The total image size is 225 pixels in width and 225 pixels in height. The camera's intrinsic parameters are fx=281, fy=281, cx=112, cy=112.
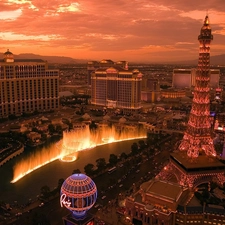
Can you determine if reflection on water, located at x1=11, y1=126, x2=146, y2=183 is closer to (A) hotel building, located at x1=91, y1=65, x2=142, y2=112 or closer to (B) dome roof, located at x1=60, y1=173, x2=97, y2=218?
(A) hotel building, located at x1=91, y1=65, x2=142, y2=112

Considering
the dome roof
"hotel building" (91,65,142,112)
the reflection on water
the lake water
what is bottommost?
the lake water

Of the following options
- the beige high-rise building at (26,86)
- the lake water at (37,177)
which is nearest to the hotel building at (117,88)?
the beige high-rise building at (26,86)

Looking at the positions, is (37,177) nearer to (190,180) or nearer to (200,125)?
(190,180)

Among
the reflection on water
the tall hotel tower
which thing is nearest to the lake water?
the reflection on water

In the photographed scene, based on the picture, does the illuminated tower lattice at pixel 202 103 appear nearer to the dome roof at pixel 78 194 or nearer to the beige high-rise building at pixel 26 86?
the dome roof at pixel 78 194

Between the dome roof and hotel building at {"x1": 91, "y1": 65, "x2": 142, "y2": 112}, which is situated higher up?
hotel building at {"x1": 91, "y1": 65, "x2": 142, "y2": 112}

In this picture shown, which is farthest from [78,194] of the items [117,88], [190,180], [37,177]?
[117,88]
